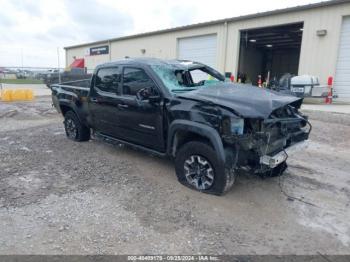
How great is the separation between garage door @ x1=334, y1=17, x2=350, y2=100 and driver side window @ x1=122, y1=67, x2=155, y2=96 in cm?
1257

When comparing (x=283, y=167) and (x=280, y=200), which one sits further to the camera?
(x=283, y=167)

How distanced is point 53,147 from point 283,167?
4697 mm

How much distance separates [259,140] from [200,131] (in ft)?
2.40

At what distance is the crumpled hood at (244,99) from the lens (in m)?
3.54

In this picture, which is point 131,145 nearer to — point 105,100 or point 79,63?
point 105,100

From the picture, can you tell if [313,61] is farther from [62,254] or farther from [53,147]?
[62,254]

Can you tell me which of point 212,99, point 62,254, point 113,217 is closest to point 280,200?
point 212,99

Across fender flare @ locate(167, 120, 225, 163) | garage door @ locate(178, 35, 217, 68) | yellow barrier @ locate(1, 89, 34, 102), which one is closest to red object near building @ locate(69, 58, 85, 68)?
garage door @ locate(178, 35, 217, 68)

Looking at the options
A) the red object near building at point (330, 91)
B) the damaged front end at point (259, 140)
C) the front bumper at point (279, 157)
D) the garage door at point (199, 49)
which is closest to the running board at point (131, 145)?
the damaged front end at point (259, 140)

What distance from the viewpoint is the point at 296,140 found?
4.36 m

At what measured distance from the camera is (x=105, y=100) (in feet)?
17.7

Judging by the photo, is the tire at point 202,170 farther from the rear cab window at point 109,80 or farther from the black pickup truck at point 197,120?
the rear cab window at point 109,80

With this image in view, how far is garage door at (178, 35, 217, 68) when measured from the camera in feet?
63.5

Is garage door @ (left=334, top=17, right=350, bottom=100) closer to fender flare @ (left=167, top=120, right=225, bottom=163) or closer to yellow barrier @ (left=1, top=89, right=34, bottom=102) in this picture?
fender flare @ (left=167, top=120, right=225, bottom=163)
